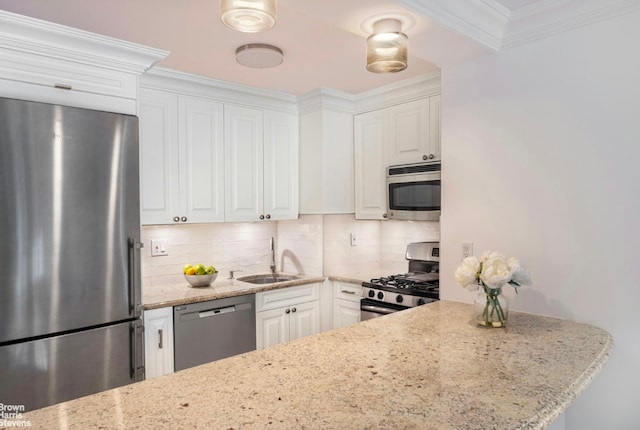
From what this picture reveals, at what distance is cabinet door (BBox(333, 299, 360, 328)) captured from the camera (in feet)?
11.0

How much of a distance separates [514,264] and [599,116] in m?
0.79

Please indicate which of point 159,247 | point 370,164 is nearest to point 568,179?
point 370,164

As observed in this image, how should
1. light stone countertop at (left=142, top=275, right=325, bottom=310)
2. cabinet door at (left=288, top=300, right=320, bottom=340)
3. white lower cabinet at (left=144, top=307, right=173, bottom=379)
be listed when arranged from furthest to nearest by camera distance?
1. cabinet door at (left=288, top=300, right=320, bottom=340)
2. light stone countertop at (left=142, top=275, right=325, bottom=310)
3. white lower cabinet at (left=144, top=307, right=173, bottom=379)

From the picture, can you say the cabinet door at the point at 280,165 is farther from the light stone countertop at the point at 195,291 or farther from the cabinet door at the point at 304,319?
the cabinet door at the point at 304,319

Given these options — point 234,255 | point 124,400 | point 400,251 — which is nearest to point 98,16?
point 124,400

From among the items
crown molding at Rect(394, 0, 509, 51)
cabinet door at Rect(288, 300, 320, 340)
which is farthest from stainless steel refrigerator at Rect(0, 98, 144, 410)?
crown molding at Rect(394, 0, 509, 51)

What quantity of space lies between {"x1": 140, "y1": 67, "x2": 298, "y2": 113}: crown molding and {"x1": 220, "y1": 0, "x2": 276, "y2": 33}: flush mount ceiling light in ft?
5.27

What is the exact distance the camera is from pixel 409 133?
3.19 m

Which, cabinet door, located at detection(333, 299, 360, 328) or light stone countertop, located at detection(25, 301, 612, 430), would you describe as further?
cabinet door, located at detection(333, 299, 360, 328)

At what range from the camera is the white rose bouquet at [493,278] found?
5.67ft

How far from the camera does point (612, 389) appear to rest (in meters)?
1.82

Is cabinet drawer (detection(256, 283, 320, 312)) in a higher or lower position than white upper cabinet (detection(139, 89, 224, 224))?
lower

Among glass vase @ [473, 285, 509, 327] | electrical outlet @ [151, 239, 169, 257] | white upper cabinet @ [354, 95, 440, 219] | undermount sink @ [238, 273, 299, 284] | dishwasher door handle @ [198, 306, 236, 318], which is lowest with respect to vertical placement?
dishwasher door handle @ [198, 306, 236, 318]

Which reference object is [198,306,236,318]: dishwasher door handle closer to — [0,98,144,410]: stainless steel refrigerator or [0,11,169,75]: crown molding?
[0,98,144,410]: stainless steel refrigerator
